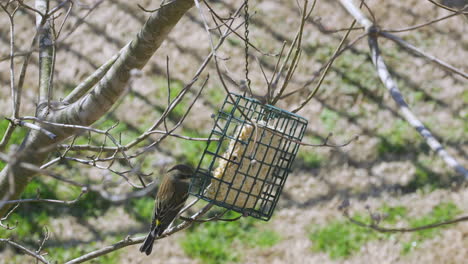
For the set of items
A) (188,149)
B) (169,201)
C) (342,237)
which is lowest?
(169,201)

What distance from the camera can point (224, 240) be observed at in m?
6.39

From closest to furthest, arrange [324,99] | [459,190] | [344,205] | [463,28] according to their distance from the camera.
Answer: [344,205] < [459,190] < [324,99] < [463,28]

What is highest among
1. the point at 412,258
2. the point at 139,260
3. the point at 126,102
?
the point at 126,102

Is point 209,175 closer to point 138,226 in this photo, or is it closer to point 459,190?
point 138,226

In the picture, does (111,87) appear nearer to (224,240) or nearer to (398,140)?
(224,240)

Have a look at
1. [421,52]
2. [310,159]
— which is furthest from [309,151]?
[421,52]

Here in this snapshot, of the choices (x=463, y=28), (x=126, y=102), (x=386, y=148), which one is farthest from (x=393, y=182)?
(x=126, y=102)

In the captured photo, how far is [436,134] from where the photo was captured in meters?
7.14

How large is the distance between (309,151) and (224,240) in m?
1.56

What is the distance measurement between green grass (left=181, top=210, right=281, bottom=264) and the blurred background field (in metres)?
0.01

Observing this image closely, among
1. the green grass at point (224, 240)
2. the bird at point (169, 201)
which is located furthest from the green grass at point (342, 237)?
the bird at point (169, 201)

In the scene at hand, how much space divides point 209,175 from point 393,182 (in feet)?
12.2

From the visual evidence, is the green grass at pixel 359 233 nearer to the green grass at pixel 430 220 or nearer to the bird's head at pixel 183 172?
the green grass at pixel 430 220

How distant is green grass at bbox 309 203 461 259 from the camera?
6.28m
